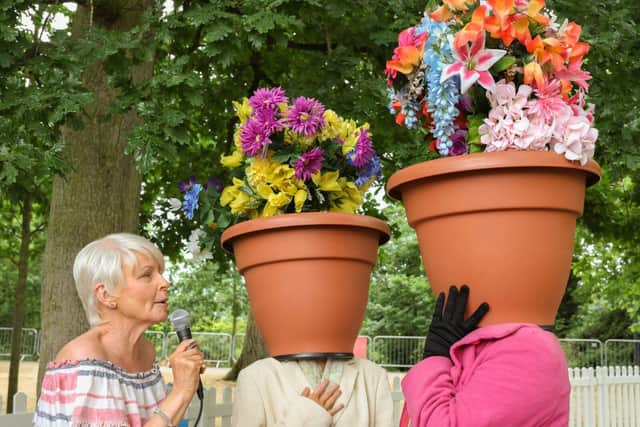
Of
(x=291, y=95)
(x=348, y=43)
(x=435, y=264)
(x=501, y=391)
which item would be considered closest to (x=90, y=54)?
(x=291, y=95)

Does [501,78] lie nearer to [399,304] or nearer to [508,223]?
[508,223]

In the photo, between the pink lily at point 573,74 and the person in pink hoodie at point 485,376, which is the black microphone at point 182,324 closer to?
the person in pink hoodie at point 485,376

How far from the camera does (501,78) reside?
1634 millimetres

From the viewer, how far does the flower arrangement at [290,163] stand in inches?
84.7

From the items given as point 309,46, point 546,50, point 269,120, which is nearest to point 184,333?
point 269,120

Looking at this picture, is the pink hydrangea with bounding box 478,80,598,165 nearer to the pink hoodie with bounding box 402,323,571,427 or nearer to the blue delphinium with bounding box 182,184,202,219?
the pink hoodie with bounding box 402,323,571,427

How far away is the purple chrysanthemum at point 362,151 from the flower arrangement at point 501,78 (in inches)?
21.3

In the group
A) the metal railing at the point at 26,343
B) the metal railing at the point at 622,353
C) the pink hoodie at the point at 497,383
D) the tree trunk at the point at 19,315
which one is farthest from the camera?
the metal railing at the point at 26,343

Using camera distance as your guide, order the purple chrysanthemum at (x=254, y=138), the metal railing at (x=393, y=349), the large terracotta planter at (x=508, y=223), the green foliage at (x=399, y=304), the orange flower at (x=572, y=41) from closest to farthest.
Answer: the large terracotta planter at (x=508, y=223)
the orange flower at (x=572, y=41)
the purple chrysanthemum at (x=254, y=138)
the metal railing at (x=393, y=349)
the green foliage at (x=399, y=304)

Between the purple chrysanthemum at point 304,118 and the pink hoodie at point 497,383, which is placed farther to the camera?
the purple chrysanthemum at point 304,118

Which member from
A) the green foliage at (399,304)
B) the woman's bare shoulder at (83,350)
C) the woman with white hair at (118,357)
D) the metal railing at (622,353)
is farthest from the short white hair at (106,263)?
the green foliage at (399,304)

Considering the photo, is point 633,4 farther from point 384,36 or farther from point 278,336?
point 278,336

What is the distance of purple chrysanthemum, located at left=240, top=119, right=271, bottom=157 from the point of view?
2141 millimetres

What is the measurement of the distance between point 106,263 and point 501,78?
48.7 inches
